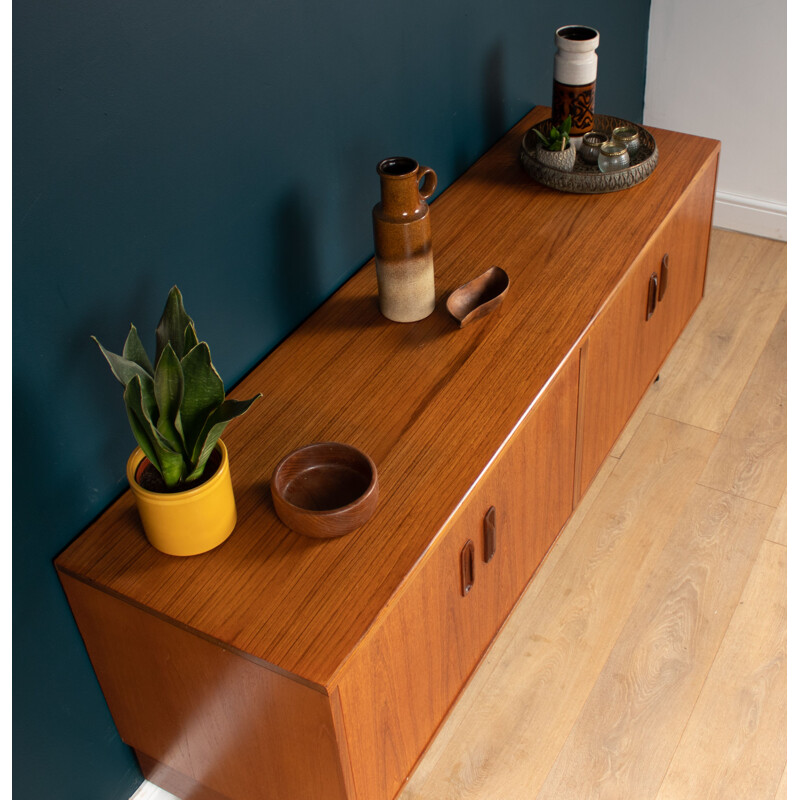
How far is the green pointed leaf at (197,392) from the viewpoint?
111cm

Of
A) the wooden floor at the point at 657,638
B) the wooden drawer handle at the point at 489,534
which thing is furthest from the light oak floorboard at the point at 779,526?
the wooden drawer handle at the point at 489,534

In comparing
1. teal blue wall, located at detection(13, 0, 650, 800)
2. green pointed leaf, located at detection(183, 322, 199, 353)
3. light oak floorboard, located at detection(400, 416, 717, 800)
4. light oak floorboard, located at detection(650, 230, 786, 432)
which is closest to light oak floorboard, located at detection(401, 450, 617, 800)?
light oak floorboard, located at detection(400, 416, 717, 800)

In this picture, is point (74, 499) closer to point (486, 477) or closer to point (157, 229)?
point (157, 229)

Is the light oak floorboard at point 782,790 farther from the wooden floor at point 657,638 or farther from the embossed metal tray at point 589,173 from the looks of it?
the embossed metal tray at point 589,173

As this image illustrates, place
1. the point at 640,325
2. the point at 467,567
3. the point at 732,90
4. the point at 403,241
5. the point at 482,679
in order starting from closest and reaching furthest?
the point at 467,567 → the point at 403,241 → the point at 482,679 → the point at 640,325 → the point at 732,90

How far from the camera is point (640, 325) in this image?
6.07ft

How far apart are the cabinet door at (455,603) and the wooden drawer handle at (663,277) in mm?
433

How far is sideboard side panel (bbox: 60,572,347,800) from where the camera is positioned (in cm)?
114

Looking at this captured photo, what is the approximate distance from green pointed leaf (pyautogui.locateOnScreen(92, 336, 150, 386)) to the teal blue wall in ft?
0.36

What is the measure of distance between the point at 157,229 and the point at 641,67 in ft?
6.33

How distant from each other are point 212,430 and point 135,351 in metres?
0.13

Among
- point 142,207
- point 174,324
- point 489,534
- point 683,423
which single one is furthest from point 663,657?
point 142,207

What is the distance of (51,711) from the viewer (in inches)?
51.3

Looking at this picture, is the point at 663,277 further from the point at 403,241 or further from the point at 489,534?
the point at 489,534
